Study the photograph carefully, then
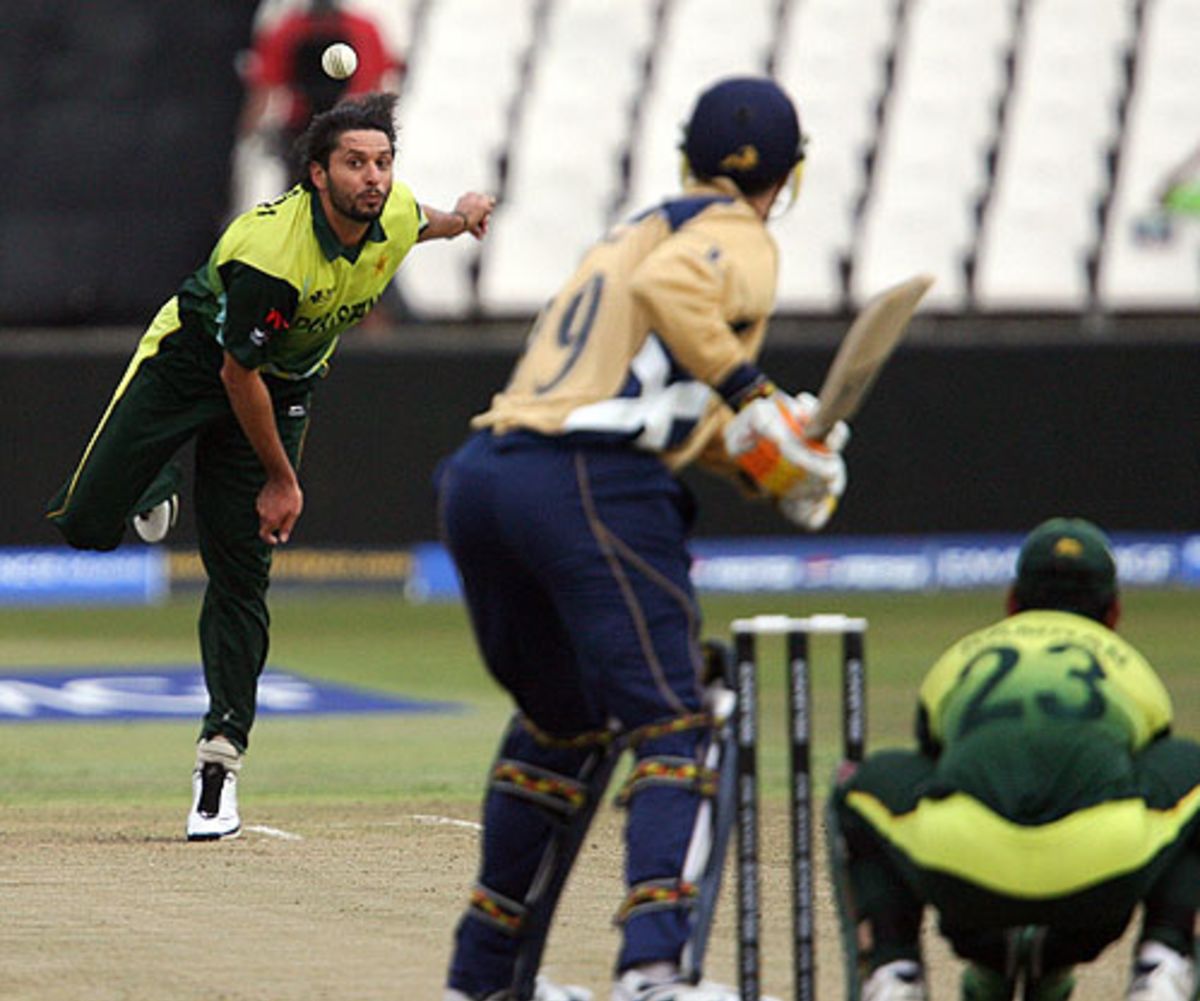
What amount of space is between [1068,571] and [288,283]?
3058mm

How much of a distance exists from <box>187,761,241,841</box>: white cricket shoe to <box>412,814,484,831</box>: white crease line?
0.77 m

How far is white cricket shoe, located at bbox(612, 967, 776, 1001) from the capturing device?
4938 mm

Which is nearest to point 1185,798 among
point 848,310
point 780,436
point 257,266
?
point 780,436

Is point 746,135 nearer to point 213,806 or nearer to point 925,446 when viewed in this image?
point 213,806

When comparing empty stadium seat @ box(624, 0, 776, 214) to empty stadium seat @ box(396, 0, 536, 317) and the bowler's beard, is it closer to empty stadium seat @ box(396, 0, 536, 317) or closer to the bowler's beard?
empty stadium seat @ box(396, 0, 536, 317)

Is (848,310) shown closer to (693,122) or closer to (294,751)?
(294,751)

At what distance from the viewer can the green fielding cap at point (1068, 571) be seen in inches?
198

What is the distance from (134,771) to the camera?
35.8 ft

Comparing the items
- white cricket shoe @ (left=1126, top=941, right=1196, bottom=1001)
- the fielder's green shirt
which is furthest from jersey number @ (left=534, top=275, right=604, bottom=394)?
the fielder's green shirt

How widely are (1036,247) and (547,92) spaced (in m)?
4.23

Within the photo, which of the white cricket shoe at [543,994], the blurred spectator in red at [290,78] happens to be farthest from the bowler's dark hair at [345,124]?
the blurred spectator in red at [290,78]

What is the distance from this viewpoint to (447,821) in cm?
882

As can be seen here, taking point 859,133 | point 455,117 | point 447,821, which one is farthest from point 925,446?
point 447,821

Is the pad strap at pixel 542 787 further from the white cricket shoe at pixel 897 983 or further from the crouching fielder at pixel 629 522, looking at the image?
the white cricket shoe at pixel 897 983
